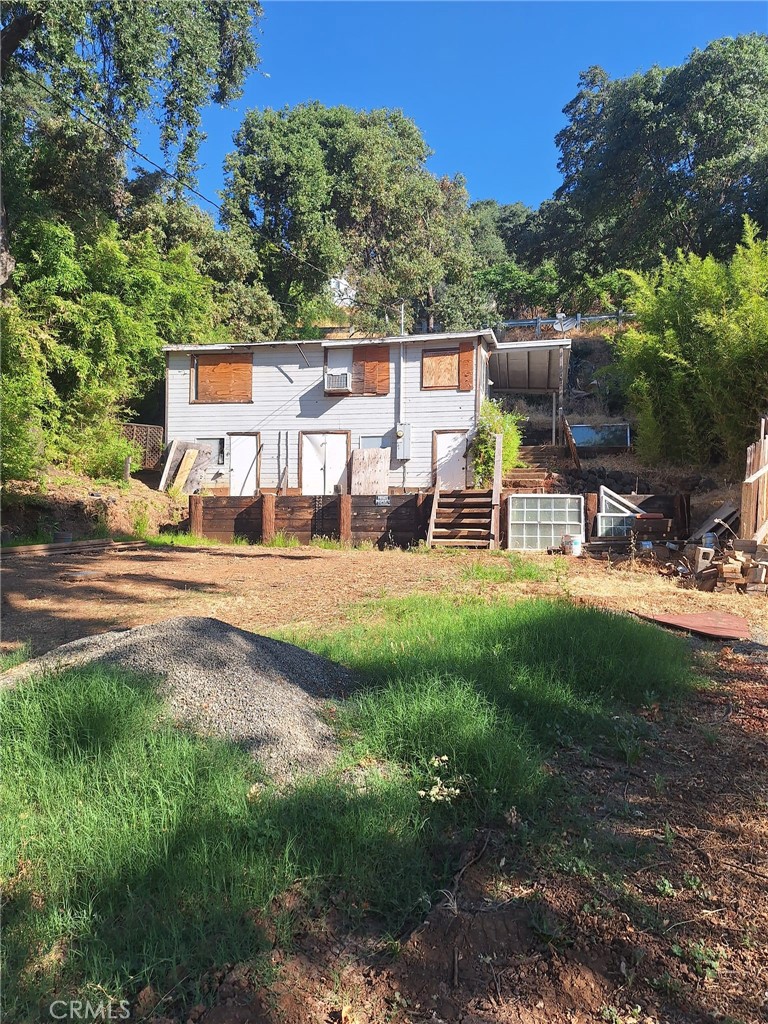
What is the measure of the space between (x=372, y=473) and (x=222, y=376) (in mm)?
5675

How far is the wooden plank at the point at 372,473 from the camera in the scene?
64.3 feet

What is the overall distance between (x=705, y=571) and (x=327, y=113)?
29708 millimetres

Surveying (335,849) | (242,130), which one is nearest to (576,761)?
(335,849)

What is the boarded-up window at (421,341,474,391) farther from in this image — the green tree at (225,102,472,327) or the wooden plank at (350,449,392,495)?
the green tree at (225,102,472,327)

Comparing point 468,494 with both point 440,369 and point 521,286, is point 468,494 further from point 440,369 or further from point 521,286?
point 521,286

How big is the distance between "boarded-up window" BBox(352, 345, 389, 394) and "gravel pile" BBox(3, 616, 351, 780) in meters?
16.0

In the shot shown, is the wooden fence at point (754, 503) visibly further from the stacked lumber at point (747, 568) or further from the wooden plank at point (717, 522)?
the wooden plank at point (717, 522)

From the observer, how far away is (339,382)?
19781mm

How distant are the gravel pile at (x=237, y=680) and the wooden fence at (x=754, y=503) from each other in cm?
813

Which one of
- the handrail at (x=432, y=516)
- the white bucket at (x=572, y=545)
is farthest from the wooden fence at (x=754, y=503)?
the handrail at (x=432, y=516)

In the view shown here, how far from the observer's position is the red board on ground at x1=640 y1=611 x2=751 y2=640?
645cm

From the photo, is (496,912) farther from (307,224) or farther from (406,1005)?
(307,224)

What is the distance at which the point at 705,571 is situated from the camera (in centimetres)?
968

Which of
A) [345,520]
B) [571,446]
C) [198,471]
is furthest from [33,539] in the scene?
[571,446]
